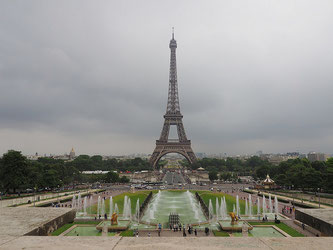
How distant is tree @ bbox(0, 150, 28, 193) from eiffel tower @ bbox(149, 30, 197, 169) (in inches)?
2583

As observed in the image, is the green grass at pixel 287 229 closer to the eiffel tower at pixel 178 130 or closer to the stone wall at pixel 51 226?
the stone wall at pixel 51 226

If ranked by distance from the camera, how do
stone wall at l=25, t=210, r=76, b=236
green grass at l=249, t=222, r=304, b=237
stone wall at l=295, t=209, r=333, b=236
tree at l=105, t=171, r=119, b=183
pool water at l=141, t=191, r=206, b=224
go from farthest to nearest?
tree at l=105, t=171, r=119, b=183
pool water at l=141, t=191, r=206, b=224
green grass at l=249, t=222, r=304, b=237
stone wall at l=295, t=209, r=333, b=236
stone wall at l=25, t=210, r=76, b=236

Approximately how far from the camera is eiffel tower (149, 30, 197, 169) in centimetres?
11119

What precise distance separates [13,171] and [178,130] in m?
76.0

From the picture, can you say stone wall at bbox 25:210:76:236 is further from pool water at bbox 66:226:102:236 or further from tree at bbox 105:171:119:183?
tree at bbox 105:171:119:183

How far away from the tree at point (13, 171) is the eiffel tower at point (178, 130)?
65.6 meters

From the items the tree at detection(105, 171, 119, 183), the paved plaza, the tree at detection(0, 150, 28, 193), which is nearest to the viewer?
the paved plaza

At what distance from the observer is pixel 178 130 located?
11438cm

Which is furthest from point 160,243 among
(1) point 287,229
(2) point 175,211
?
(2) point 175,211

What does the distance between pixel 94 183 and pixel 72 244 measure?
264ft

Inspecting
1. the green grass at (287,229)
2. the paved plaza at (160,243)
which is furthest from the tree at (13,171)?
the paved plaza at (160,243)

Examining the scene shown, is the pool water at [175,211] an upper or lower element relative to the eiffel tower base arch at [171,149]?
lower

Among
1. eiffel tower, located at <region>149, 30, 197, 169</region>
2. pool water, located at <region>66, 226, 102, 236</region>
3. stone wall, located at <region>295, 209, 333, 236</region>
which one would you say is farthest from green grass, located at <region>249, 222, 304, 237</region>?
eiffel tower, located at <region>149, 30, 197, 169</region>

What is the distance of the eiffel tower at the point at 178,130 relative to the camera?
111m
